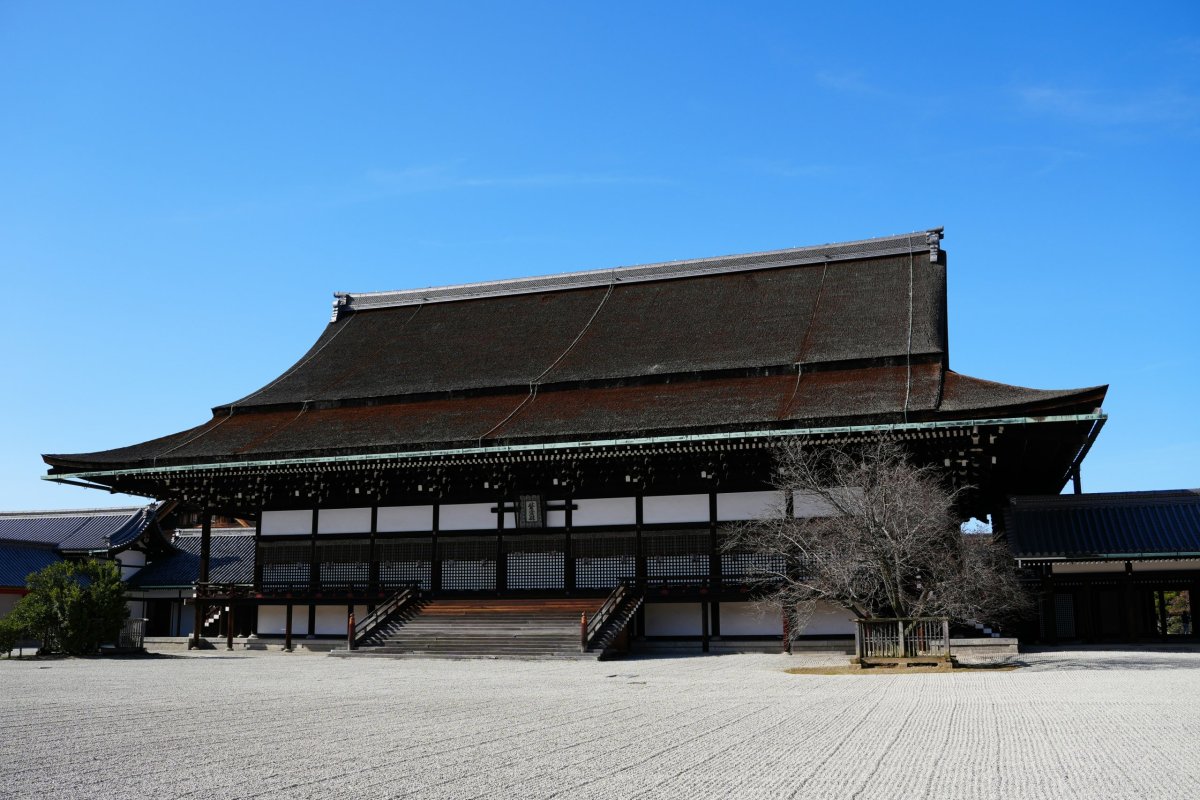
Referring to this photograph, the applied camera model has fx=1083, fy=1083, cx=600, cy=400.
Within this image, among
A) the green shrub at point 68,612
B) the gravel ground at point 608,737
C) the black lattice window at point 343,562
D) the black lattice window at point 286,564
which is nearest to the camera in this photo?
the gravel ground at point 608,737

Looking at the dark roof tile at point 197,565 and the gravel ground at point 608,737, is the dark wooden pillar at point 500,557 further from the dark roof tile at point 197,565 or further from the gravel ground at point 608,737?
the dark roof tile at point 197,565

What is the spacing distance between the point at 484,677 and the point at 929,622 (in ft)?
23.0

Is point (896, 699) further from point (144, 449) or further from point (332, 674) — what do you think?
point (144, 449)

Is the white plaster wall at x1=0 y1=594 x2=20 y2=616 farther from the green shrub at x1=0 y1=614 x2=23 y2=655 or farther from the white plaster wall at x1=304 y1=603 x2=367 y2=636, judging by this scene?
the green shrub at x1=0 y1=614 x2=23 y2=655

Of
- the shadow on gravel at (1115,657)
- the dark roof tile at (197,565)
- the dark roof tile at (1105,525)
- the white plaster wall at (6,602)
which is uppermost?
the dark roof tile at (1105,525)

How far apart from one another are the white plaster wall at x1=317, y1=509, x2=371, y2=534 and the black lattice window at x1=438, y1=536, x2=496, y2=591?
6.76 feet

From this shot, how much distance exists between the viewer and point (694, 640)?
73.7 feet

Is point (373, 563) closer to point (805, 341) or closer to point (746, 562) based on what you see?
point (746, 562)

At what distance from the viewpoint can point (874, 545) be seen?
17.1 m

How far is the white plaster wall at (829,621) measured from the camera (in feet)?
70.9

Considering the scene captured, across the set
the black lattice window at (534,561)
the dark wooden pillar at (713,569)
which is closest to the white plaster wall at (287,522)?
the black lattice window at (534,561)

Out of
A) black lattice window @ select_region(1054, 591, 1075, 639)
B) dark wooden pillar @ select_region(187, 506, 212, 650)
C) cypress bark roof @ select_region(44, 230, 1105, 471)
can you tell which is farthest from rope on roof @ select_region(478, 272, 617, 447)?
black lattice window @ select_region(1054, 591, 1075, 639)

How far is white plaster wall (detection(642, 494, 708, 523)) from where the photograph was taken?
2267 cm

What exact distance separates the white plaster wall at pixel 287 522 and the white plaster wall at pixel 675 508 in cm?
851
